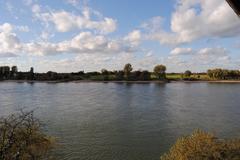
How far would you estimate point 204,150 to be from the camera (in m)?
24.5

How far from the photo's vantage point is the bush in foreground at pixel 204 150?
947 inches

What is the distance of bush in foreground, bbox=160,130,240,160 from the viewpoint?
24047mm

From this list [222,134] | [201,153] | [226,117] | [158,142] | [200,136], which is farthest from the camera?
[226,117]

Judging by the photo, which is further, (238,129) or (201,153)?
(238,129)

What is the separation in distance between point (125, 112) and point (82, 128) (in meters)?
19.3

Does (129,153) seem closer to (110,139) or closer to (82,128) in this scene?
(110,139)

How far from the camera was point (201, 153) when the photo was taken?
79.4ft

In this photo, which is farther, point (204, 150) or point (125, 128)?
point (125, 128)

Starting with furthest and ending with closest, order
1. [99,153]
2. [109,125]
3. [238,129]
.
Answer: [109,125], [238,129], [99,153]

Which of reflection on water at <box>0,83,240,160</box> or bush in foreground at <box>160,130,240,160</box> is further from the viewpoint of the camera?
reflection on water at <box>0,83,240,160</box>

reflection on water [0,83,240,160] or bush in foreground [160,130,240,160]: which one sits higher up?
bush in foreground [160,130,240,160]

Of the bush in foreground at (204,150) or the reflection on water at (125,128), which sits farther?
the reflection on water at (125,128)

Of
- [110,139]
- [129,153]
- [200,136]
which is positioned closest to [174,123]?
[110,139]

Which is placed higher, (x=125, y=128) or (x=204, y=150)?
(x=204, y=150)
